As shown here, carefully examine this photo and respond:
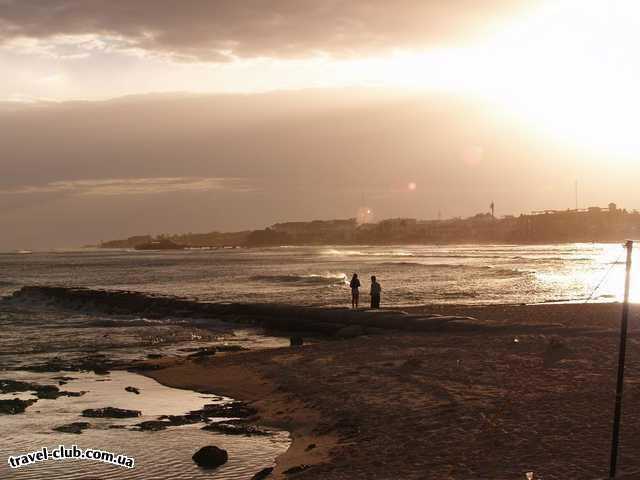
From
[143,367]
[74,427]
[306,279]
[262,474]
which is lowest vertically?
[306,279]

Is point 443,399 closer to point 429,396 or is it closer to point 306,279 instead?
point 429,396

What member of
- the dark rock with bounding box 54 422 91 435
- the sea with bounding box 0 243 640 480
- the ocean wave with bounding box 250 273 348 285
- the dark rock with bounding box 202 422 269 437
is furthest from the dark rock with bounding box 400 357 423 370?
the ocean wave with bounding box 250 273 348 285

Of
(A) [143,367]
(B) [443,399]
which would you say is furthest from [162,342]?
(B) [443,399]

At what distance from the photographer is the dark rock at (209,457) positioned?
463 inches

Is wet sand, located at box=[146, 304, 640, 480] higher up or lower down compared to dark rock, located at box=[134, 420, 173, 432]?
higher up

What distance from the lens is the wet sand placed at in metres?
10.8

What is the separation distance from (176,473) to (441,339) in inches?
531

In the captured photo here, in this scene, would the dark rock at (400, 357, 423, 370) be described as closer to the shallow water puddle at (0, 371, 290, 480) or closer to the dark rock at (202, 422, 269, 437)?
the shallow water puddle at (0, 371, 290, 480)

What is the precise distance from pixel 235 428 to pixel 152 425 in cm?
171

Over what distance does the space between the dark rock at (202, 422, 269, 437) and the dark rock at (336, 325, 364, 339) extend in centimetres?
1378

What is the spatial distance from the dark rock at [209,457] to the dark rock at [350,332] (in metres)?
16.4

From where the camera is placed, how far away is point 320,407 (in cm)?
1530

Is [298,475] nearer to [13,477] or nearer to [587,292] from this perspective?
[13,477]

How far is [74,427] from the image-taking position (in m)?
14.4
